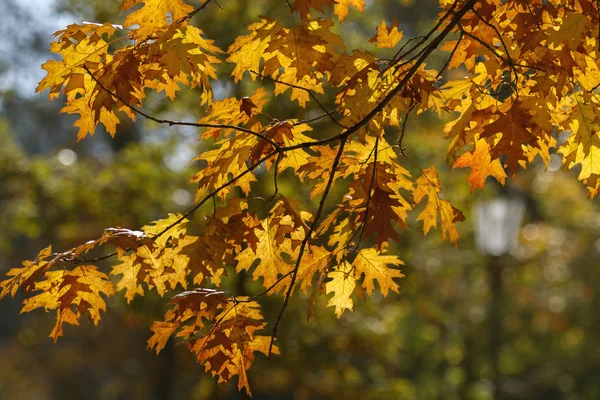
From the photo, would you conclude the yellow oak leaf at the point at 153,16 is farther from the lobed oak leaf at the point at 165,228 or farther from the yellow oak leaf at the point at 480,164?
the yellow oak leaf at the point at 480,164

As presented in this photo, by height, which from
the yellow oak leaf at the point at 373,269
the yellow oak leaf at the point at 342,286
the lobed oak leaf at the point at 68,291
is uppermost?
the yellow oak leaf at the point at 373,269

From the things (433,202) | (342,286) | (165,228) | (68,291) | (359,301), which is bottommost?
(68,291)

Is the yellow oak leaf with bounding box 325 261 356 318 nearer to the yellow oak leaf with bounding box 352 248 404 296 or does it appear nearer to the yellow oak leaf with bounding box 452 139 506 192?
the yellow oak leaf with bounding box 352 248 404 296

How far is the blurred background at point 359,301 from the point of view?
25.9ft

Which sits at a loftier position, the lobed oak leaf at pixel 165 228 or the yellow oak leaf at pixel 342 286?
the lobed oak leaf at pixel 165 228

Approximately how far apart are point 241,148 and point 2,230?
848 cm

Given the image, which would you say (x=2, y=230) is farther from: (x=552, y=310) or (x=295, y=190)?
(x=552, y=310)

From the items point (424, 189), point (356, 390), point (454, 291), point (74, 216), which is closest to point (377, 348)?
point (356, 390)

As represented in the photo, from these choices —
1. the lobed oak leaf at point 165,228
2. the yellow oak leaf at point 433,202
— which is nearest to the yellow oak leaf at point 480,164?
the yellow oak leaf at point 433,202

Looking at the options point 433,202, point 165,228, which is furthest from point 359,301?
point 165,228

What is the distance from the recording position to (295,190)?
7570mm

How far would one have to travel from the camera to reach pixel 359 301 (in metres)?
9.27

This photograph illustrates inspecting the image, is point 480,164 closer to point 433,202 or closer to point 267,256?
point 433,202

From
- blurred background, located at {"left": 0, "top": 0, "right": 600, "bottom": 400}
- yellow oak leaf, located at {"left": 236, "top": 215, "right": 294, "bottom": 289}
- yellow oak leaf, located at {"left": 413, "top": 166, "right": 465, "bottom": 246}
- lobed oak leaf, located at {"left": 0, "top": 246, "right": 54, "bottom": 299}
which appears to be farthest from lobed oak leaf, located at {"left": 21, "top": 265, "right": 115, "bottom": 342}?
blurred background, located at {"left": 0, "top": 0, "right": 600, "bottom": 400}
